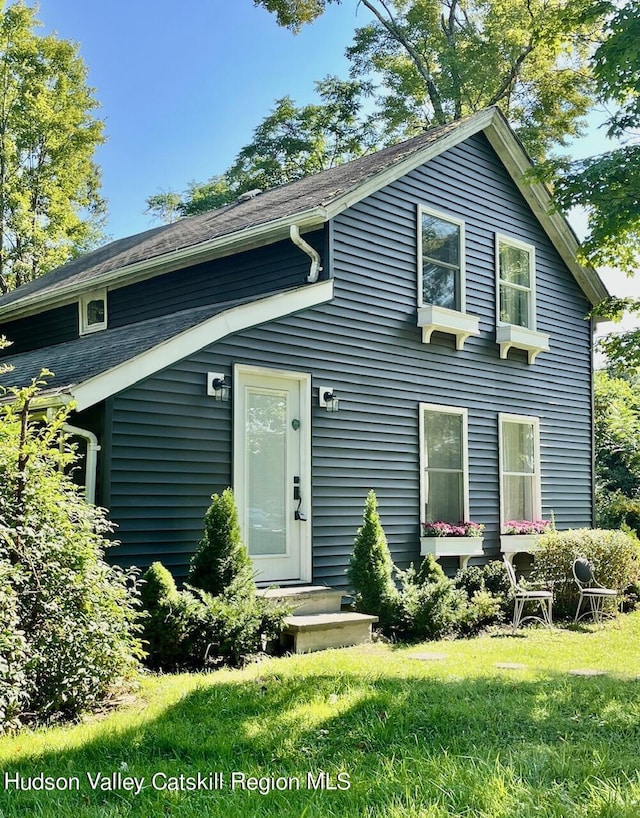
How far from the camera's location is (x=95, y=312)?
1252 centimetres

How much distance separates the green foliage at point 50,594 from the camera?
508 centimetres

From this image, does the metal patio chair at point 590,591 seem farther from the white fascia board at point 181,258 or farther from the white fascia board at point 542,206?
the white fascia board at point 181,258

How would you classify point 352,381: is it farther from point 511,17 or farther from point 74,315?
point 511,17

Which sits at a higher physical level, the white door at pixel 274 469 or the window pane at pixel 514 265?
the window pane at pixel 514 265

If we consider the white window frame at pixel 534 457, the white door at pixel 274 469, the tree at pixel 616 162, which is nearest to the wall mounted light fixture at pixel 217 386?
the white door at pixel 274 469

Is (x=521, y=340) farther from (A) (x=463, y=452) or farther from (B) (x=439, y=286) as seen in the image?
(A) (x=463, y=452)

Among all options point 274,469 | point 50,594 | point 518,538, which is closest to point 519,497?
point 518,538

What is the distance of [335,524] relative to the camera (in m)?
9.45

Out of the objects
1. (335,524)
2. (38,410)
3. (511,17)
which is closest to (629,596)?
(335,524)

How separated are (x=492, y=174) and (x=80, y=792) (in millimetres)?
11051

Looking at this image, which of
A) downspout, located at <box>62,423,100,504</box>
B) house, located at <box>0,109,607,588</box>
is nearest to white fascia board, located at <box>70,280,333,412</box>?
house, located at <box>0,109,607,588</box>

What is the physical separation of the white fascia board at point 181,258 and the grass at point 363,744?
4953 millimetres

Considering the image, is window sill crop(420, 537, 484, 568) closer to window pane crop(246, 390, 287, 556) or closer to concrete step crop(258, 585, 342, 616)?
concrete step crop(258, 585, 342, 616)

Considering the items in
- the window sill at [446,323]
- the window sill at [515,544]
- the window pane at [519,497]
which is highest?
the window sill at [446,323]
